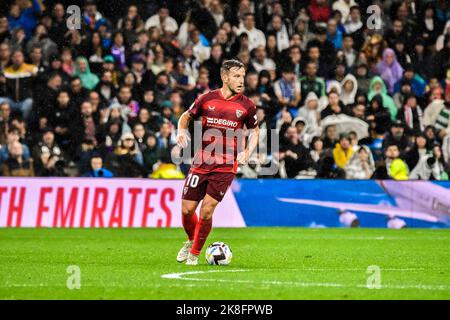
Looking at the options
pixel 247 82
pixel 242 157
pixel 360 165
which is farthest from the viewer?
pixel 247 82

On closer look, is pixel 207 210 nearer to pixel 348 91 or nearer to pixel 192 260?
pixel 192 260

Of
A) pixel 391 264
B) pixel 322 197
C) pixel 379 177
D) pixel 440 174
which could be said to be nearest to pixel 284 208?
pixel 322 197

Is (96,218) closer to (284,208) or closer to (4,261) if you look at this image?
(284,208)

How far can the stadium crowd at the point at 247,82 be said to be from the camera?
70.4 ft

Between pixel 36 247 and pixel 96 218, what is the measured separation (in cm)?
506

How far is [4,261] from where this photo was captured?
1277 centimetres

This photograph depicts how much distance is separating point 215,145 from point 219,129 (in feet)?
0.67

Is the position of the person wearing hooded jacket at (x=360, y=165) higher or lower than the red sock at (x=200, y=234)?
lower

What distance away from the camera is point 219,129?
12.5m

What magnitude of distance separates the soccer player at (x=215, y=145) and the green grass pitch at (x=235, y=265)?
65cm

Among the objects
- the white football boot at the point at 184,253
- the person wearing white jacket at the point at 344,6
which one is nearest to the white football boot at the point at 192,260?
the white football boot at the point at 184,253

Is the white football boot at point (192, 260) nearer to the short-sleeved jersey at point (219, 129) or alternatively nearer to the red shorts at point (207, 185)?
the red shorts at point (207, 185)

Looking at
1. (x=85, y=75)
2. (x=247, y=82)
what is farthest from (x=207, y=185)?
(x=85, y=75)

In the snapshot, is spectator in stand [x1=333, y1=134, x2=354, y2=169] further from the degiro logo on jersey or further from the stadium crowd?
the degiro logo on jersey
